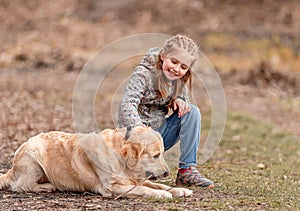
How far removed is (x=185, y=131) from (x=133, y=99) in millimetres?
792

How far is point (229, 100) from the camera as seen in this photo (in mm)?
19828

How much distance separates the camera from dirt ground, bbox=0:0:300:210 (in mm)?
9557

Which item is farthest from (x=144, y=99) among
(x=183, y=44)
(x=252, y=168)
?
(x=252, y=168)

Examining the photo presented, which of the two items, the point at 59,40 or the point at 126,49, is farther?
the point at 59,40

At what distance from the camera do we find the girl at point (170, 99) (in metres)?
6.35

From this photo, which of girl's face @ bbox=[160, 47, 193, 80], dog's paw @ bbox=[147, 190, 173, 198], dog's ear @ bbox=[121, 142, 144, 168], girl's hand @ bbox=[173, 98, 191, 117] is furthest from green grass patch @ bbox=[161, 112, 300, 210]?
girl's face @ bbox=[160, 47, 193, 80]

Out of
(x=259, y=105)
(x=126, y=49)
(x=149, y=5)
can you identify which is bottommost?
(x=259, y=105)

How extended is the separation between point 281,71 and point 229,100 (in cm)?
387

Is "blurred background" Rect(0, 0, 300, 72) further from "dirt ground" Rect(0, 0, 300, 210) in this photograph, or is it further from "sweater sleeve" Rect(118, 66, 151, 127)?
"sweater sleeve" Rect(118, 66, 151, 127)

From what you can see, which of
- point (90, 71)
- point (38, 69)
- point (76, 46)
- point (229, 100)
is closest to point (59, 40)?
point (76, 46)

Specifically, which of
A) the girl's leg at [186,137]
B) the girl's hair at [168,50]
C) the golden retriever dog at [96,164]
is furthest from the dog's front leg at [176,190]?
the girl's hair at [168,50]

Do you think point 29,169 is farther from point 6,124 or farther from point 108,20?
point 108,20

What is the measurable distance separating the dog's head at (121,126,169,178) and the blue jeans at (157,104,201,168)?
35.0 inches

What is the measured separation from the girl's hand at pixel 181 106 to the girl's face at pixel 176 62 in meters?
0.38
